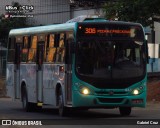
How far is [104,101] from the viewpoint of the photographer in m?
19.4

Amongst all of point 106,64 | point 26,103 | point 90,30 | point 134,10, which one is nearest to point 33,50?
point 26,103

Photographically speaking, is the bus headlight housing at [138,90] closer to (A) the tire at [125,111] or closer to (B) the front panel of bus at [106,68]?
(B) the front panel of bus at [106,68]

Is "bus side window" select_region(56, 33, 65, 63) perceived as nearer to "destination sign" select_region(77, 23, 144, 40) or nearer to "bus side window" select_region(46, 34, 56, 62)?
"bus side window" select_region(46, 34, 56, 62)

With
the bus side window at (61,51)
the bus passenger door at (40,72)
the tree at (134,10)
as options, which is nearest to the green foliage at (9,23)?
the tree at (134,10)

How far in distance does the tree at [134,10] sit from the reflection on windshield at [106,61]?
12.2m

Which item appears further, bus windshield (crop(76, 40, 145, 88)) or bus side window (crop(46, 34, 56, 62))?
bus side window (crop(46, 34, 56, 62))

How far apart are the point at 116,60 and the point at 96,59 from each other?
2.13 feet

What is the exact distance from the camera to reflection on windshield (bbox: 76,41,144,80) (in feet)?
63.6

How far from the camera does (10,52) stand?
26453 mm

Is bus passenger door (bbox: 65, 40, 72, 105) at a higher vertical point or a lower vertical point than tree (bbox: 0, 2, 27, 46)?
higher

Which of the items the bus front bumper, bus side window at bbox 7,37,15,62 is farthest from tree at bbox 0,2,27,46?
the bus front bumper

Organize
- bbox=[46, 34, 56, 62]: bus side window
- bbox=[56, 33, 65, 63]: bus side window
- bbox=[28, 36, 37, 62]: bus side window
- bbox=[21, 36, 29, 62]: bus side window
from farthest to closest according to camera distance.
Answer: bbox=[21, 36, 29, 62]: bus side window, bbox=[28, 36, 37, 62]: bus side window, bbox=[46, 34, 56, 62]: bus side window, bbox=[56, 33, 65, 63]: bus side window

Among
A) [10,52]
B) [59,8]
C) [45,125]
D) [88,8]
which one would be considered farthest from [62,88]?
[59,8]

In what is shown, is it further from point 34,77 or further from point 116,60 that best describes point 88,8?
point 116,60
